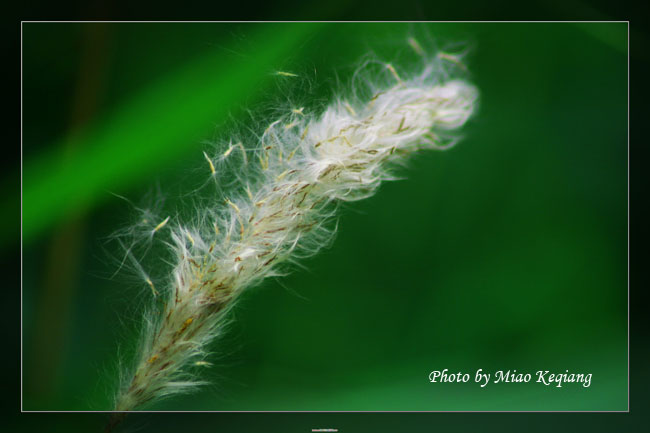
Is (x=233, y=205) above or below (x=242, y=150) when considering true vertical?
below

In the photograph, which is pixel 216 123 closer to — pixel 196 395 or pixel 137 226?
pixel 137 226

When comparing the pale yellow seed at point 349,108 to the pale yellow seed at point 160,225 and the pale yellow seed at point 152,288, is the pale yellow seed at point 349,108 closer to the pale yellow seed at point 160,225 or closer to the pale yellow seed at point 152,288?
the pale yellow seed at point 160,225

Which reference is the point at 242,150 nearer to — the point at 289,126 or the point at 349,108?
the point at 289,126

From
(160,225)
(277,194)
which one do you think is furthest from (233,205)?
(160,225)

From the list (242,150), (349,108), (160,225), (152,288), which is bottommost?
(152,288)

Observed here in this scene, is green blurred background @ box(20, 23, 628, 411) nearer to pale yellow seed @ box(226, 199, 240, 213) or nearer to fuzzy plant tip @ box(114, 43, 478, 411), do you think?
fuzzy plant tip @ box(114, 43, 478, 411)

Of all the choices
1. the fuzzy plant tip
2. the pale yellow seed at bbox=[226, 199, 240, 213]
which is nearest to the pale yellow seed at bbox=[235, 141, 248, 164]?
the fuzzy plant tip

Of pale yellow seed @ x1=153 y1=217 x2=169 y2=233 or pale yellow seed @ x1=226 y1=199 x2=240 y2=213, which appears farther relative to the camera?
pale yellow seed @ x1=153 y1=217 x2=169 y2=233
